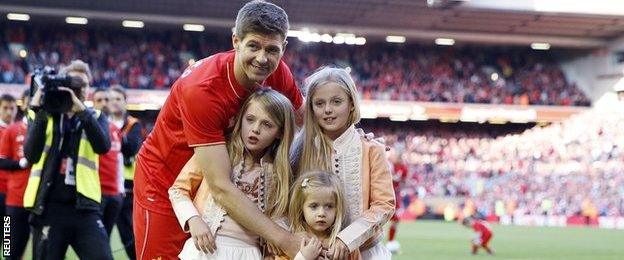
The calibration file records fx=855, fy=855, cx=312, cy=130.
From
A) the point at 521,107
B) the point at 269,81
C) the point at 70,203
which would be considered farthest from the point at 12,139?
the point at 521,107

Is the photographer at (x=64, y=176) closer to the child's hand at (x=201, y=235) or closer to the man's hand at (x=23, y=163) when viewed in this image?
the man's hand at (x=23, y=163)

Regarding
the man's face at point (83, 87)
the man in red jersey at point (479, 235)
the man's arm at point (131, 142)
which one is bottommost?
the man in red jersey at point (479, 235)

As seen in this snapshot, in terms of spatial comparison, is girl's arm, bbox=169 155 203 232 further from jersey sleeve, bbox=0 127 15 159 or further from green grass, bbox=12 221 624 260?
green grass, bbox=12 221 624 260

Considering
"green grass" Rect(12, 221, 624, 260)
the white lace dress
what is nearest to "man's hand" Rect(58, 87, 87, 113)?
the white lace dress

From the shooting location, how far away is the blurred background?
34.1m

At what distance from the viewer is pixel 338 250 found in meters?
3.85

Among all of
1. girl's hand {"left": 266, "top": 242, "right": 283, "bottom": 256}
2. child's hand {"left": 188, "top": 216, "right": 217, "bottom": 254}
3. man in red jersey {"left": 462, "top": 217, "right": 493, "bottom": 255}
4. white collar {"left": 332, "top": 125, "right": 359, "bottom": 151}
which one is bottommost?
man in red jersey {"left": 462, "top": 217, "right": 493, "bottom": 255}

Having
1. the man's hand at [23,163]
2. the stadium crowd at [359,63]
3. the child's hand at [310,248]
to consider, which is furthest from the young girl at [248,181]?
the stadium crowd at [359,63]

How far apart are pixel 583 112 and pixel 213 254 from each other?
42.2 meters

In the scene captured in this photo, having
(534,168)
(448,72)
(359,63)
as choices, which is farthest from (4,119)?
(448,72)

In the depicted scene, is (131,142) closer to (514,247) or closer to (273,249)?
(273,249)

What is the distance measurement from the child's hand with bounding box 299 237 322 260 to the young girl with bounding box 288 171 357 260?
3cm

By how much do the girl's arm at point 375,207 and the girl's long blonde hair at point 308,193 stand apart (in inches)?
2.8

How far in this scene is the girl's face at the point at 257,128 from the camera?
396cm
